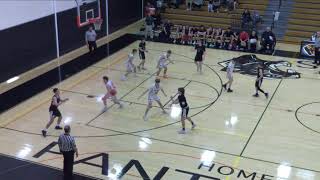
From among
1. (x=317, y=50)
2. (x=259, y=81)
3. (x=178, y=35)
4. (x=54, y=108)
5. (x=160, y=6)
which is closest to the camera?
(x=54, y=108)

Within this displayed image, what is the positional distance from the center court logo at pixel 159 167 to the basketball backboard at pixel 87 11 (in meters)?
11.9

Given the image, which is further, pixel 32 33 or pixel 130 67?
pixel 32 33

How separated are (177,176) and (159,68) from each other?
328 inches

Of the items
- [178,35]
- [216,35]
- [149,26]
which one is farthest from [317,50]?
[149,26]

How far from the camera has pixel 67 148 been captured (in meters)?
11.5

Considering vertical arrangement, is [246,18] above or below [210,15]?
above

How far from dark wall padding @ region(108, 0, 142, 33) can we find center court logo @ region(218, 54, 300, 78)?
873 centimetres

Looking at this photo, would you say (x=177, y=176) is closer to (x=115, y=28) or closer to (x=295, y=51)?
(x=295, y=51)

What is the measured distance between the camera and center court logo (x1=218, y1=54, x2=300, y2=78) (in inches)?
838

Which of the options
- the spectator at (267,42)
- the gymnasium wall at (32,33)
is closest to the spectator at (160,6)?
the gymnasium wall at (32,33)

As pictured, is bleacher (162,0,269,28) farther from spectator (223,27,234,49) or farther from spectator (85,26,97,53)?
spectator (85,26,97,53)

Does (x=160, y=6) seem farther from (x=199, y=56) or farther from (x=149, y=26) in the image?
(x=199, y=56)

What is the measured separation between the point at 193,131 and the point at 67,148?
17.0 ft

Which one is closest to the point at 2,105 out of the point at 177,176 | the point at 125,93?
the point at 125,93
